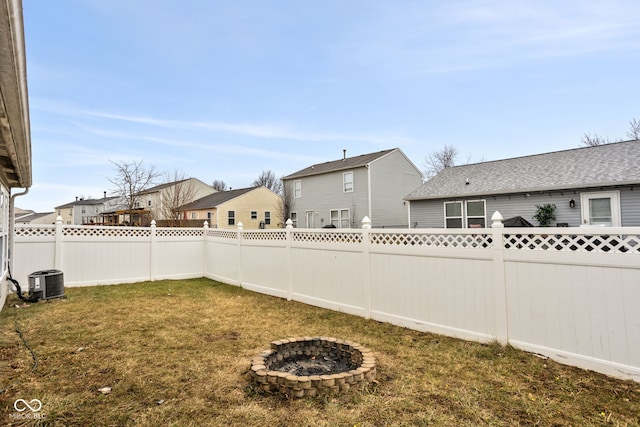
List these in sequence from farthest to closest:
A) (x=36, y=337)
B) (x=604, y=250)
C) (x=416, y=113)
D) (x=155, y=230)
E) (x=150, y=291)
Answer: (x=416, y=113) < (x=155, y=230) < (x=150, y=291) < (x=36, y=337) < (x=604, y=250)

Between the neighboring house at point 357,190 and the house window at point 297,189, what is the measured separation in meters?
0.07

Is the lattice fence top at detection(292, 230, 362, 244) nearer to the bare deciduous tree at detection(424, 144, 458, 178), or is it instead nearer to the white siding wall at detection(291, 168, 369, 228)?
the white siding wall at detection(291, 168, 369, 228)

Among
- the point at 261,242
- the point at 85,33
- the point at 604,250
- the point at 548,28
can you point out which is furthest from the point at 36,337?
the point at 548,28

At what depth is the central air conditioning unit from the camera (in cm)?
695

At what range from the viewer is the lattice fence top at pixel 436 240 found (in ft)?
13.9

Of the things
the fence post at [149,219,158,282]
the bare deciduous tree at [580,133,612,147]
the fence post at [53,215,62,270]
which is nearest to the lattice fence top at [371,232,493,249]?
the fence post at [149,219,158,282]

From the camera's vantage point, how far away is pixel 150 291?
8.13 meters

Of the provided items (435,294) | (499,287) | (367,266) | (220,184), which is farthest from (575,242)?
(220,184)

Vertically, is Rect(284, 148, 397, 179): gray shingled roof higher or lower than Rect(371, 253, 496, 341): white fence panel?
higher

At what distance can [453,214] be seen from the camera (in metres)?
13.8

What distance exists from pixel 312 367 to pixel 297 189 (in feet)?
66.9

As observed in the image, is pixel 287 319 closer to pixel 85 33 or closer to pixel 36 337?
pixel 36 337

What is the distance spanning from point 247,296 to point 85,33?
811cm

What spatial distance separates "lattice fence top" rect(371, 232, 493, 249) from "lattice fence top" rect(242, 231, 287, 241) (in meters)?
2.54
